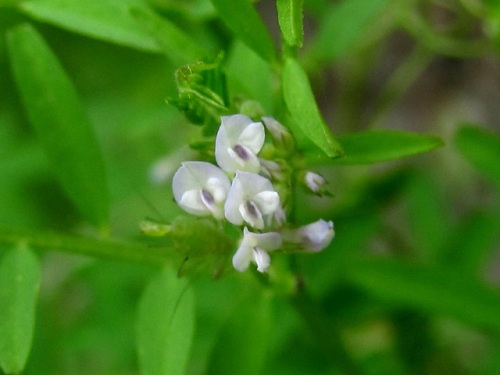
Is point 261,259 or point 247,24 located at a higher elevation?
point 247,24

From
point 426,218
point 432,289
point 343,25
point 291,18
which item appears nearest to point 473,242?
point 426,218

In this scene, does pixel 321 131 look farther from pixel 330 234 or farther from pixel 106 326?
pixel 106 326

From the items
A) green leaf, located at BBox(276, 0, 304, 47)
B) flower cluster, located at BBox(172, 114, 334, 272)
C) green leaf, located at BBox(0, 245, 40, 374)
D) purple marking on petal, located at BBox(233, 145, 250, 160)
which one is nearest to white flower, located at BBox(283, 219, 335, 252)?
flower cluster, located at BBox(172, 114, 334, 272)

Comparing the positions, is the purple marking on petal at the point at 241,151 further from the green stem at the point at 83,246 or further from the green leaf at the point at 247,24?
the green stem at the point at 83,246

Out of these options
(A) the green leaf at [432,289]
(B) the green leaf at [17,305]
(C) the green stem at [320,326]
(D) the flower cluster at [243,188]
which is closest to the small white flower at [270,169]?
(D) the flower cluster at [243,188]

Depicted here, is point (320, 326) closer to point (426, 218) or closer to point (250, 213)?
point (250, 213)

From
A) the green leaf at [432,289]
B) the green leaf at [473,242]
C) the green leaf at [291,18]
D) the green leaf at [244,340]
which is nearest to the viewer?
the green leaf at [291,18]
